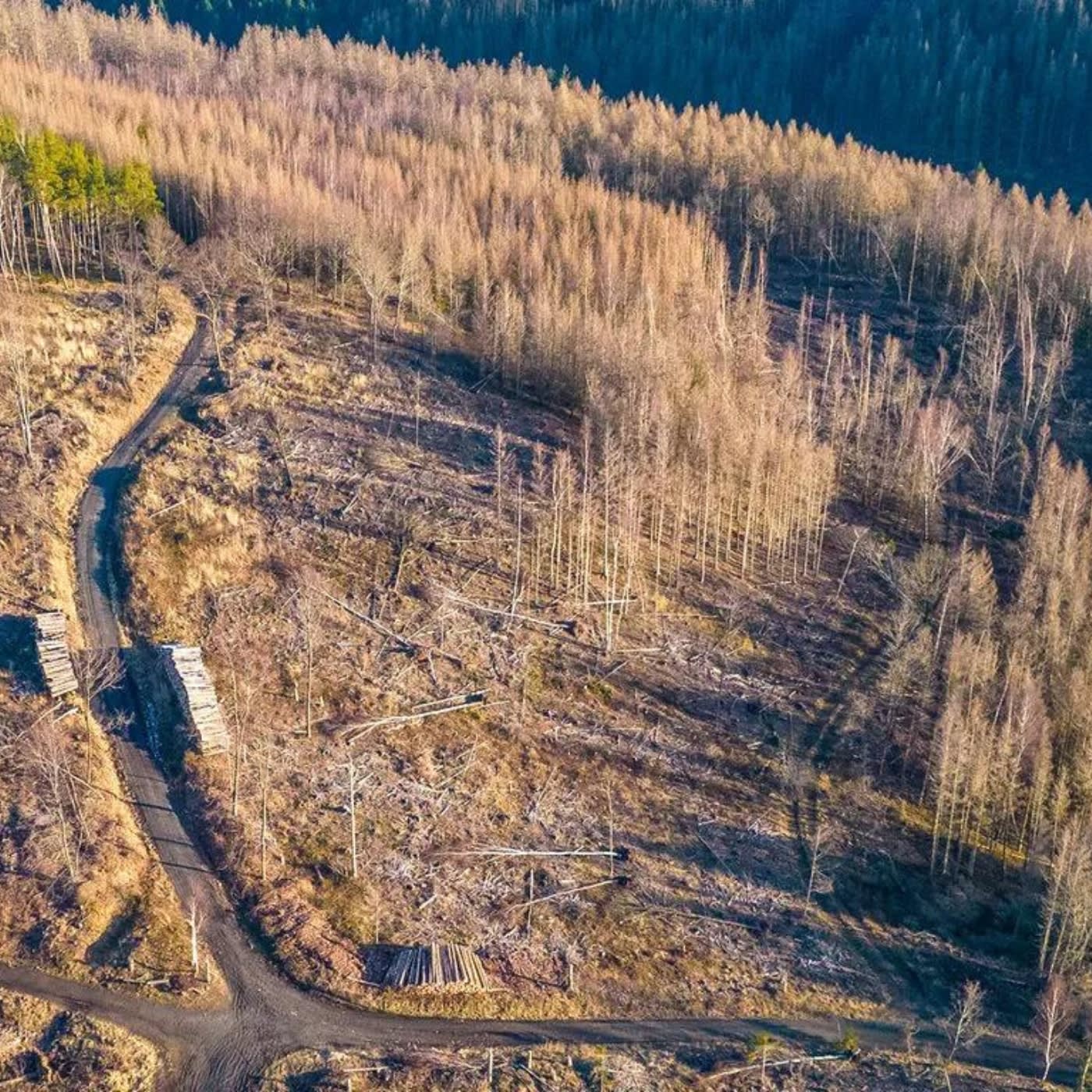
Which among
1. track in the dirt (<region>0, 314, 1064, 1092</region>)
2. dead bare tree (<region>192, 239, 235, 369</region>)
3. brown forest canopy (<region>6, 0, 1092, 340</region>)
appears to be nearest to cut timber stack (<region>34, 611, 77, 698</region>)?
track in the dirt (<region>0, 314, 1064, 1092</region>)

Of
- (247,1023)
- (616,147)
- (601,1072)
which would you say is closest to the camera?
(247,1023)

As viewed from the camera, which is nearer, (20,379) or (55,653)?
(55,653)

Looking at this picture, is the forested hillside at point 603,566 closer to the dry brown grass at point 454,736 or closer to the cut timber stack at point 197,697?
the dry brown grass at point 454,736

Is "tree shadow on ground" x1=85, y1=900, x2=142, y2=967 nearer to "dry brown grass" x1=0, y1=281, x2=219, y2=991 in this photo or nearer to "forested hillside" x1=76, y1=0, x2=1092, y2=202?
"dry brown grass" x1=0, y1=281, x2=219, y2=991

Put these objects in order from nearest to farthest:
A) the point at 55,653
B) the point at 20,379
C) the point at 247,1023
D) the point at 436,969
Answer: the point at 247,1023 → the point at 436,969 → the point at 55,653 → the point at 20,379

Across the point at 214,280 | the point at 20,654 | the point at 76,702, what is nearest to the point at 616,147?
the point at 214,280

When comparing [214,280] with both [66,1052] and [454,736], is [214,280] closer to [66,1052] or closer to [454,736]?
[454,736]
